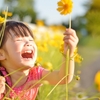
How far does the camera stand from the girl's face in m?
1.91

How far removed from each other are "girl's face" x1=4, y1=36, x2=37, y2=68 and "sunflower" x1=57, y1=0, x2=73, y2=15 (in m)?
0.28

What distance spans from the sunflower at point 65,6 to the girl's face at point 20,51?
0.28 meters

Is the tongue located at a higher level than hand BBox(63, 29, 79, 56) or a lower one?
lower

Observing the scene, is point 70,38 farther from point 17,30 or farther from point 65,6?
point 17,30

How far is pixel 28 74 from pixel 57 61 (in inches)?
77.3

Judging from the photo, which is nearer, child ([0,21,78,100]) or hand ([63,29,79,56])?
hand ([63,29,79,56])

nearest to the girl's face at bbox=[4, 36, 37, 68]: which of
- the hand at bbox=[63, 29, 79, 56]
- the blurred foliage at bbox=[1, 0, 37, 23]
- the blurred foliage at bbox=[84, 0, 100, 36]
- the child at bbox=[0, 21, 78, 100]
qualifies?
the child at bbox=[0, 21, 78, 100]

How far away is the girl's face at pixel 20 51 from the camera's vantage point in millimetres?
1913

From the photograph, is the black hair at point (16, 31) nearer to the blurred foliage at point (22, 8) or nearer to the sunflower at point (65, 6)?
the sunflower at point (65, 6)

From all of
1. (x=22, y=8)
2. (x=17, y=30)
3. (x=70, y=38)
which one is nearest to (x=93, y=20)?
(x=22, y=8)

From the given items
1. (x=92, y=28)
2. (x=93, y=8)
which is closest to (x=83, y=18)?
(x=92, y=28)

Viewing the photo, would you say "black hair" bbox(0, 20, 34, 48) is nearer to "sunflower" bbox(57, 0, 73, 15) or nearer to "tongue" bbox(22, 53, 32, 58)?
"tongue" bbox(22, 53, 32, 58)

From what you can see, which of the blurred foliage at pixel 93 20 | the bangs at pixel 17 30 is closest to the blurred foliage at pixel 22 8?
the blurred foliage at pixel 93 20

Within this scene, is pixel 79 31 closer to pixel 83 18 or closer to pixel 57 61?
A: pixel 83 18
